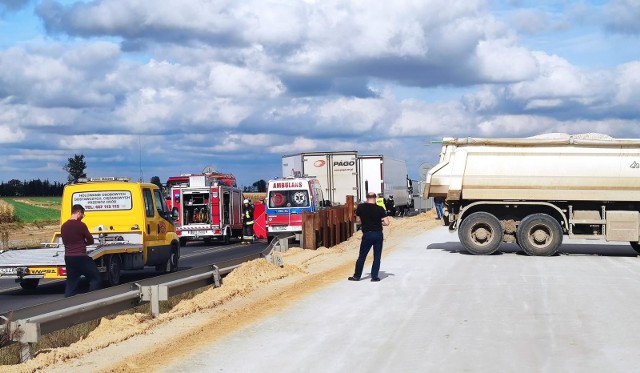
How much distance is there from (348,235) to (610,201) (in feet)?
43.7

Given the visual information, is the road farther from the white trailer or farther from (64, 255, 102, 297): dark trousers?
the white trailer

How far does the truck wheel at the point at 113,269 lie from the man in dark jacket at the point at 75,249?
10.3ft

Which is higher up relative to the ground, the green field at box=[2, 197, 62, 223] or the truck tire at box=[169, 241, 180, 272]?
the green field at box=[2, 197, 62, 223]

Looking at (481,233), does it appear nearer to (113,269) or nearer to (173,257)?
(173,257)

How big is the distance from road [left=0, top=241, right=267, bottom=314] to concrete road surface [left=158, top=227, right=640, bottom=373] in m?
5.98

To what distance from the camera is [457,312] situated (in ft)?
42.1

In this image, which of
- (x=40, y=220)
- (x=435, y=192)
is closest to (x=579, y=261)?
(x=435, y=192)

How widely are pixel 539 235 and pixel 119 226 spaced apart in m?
11.1

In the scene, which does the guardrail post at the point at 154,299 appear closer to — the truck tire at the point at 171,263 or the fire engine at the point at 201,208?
the truck tire at the point at 171,263

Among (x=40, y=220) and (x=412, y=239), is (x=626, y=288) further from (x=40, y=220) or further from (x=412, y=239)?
(x=40, y=220)

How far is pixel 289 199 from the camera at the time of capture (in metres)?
33.2

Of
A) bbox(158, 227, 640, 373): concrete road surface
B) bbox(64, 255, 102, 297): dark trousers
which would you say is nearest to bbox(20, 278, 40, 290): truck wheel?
bbox(64, 255, 102, 297): dark trousers

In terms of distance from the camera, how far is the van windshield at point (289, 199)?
109 feet

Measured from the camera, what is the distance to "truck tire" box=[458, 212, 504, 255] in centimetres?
2422
